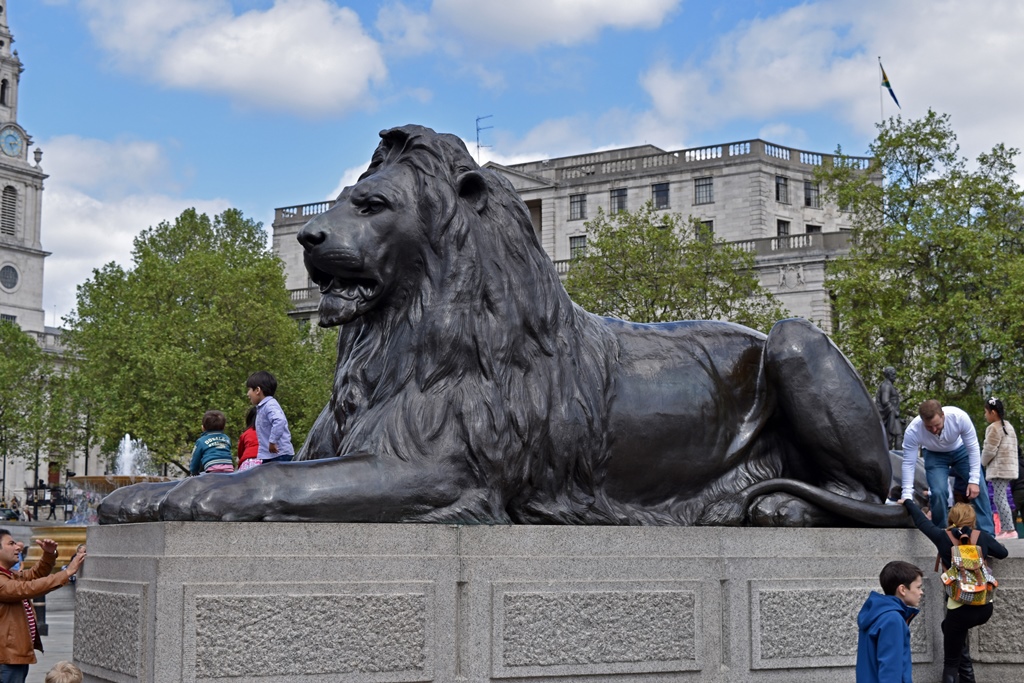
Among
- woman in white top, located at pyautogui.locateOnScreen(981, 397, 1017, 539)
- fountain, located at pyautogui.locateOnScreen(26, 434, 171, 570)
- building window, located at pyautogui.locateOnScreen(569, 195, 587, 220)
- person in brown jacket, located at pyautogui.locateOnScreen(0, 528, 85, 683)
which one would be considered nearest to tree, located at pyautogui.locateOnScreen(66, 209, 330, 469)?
fountain, located at pyautogui.locateOnScreen(26, 434, 171, 570)

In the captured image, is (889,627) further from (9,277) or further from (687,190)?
(9,277)

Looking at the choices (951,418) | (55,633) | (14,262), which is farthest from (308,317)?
(951,418)

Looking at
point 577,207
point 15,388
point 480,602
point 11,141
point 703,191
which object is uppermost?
point 11,141

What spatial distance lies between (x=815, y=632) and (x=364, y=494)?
2620mm

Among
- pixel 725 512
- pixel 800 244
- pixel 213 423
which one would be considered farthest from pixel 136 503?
pixel 800 244

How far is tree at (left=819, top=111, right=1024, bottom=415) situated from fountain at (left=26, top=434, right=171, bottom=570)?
66.0 feet

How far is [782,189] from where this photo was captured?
6519cm

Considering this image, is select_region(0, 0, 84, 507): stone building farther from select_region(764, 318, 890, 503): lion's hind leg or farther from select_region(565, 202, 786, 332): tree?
select_region(764, 318, 890, 503): lion's hind leg

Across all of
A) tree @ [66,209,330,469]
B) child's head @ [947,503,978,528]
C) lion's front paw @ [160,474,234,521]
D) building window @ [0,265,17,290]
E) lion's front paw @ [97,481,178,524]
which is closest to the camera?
lion's front paw @ [160,474,234,521]

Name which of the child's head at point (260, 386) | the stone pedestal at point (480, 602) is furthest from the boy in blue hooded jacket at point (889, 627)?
the child's head at point (260, 386)

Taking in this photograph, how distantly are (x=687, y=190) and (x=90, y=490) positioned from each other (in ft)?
116

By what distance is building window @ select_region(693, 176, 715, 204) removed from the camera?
64688 millimetres

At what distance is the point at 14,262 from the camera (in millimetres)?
93812

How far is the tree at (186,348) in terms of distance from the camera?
4234cm
